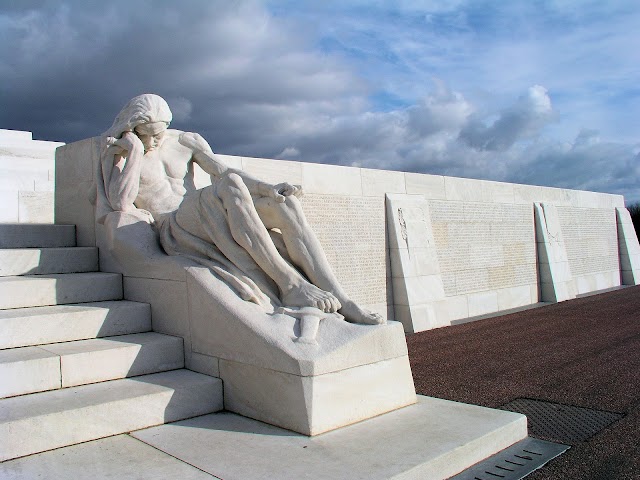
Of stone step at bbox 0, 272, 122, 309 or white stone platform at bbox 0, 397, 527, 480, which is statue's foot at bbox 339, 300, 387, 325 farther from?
stone step at bbox 0, 272, 122, 309

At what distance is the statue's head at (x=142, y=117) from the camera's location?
175 inches

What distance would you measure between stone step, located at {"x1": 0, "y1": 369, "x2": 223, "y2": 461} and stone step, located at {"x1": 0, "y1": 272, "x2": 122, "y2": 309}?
98 cm

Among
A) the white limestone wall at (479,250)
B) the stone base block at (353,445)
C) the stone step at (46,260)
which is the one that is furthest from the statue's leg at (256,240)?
the white limestone wall at (479,250)

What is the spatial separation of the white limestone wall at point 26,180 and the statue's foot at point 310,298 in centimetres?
521

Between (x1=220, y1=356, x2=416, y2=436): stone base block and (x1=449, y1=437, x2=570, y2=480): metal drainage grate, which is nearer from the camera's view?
(x1=449, y1=437, x2=570, y2=480): metal drainage grate

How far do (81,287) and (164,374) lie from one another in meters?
1.07

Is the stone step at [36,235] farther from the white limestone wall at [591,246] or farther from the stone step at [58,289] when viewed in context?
the white limestone wall at [591,246]

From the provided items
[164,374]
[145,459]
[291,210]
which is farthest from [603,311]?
[145,459]

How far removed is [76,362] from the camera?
3.28 m

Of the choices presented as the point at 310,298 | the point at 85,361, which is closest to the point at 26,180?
the point at 85,361

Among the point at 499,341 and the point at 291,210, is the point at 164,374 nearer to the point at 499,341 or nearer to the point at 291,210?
the point at 291,210

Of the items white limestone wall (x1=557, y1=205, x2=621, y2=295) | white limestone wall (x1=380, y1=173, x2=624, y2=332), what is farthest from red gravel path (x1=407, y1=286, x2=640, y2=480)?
white limestone wall (x1=557, y1=205, x2=621, y2=295)

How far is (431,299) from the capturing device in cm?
820

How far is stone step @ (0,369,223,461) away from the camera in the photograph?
2715 millimetres
